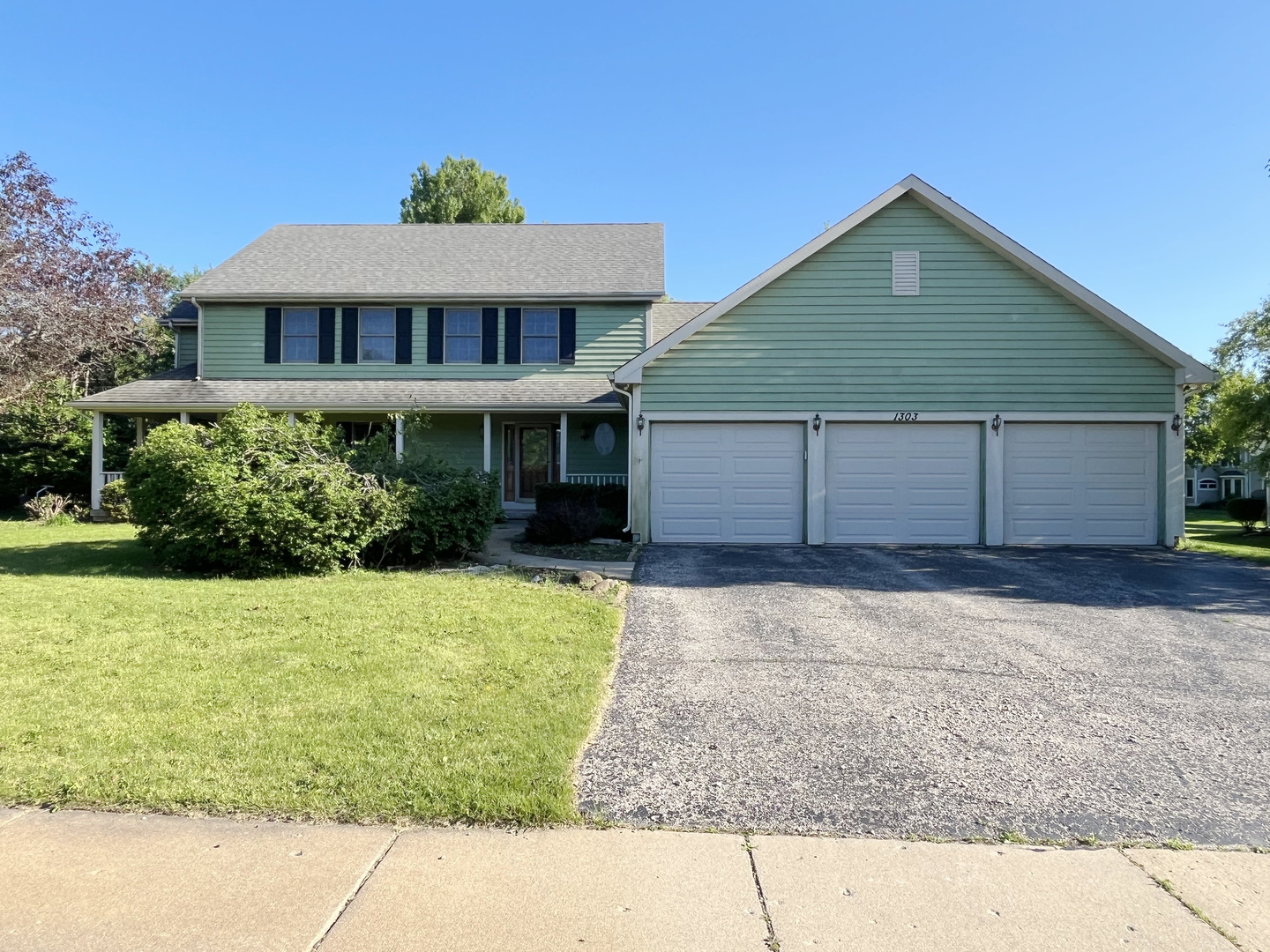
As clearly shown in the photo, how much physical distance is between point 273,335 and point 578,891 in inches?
724

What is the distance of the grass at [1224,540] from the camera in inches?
511

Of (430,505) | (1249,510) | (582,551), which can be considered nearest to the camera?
(430,505)

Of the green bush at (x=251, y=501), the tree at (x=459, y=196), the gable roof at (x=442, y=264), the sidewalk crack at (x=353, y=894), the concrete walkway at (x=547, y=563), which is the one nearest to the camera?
the sidewalk crack at (x=353, y=894)

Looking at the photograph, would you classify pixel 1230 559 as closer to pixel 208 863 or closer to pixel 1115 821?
pixel 1115 821

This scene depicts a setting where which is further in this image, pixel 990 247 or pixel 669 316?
pixel 669 316

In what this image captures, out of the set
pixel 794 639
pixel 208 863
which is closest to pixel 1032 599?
pixel 794 639

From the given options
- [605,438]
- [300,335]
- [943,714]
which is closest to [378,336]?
[300,335]

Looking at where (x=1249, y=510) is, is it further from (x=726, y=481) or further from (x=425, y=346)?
(x=425, y=346)

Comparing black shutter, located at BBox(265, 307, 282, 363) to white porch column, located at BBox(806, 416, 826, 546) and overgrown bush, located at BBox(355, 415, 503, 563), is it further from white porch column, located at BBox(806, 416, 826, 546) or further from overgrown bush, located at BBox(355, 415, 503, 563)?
white porch column, located at BBox(806, 416, 826, 546)

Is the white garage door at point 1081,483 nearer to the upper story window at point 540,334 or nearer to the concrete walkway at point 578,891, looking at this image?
the upper story window at point 540,334

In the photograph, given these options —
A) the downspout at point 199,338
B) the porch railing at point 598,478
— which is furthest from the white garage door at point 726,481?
the downspout at point 199,338

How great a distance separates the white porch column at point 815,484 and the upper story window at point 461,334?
29.2 ft

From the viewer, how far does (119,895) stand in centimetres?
272

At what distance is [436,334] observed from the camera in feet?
59.5
